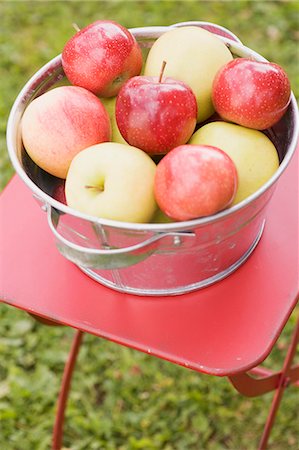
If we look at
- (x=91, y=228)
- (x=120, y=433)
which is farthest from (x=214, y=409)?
(x=91, y=228)

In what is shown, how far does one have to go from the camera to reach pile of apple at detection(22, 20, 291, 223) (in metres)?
0.85

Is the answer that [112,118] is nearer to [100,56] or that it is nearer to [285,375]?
[100,56]

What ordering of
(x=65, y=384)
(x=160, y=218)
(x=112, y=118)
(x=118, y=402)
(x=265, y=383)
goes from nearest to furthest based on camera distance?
1. (x=160, y=218)
2. (x=112, y=118)
3. (x=265, y=383)
4. (x=65, y=384)
5. (x=118, y=402)

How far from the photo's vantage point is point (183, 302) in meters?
0.98

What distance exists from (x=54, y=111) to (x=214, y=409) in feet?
3.08

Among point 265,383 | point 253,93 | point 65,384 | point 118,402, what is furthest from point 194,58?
point 118,402

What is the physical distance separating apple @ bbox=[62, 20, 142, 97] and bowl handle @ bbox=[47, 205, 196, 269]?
243 millimetres

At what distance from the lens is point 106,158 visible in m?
0.88

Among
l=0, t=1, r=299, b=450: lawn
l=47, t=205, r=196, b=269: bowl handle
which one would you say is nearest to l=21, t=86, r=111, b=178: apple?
l=47, t=205, r=196, b=269: bowl handle

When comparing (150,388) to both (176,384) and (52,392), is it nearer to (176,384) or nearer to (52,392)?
(176,384)

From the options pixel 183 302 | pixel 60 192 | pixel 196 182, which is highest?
pixel 196 182

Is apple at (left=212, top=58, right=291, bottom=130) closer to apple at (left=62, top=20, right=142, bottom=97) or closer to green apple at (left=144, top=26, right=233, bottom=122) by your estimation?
green apple at (left=144, top=26, right=233, bottom=122)

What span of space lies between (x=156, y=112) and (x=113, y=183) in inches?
4.7

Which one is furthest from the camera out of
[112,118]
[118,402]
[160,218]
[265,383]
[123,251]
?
[118,402]
